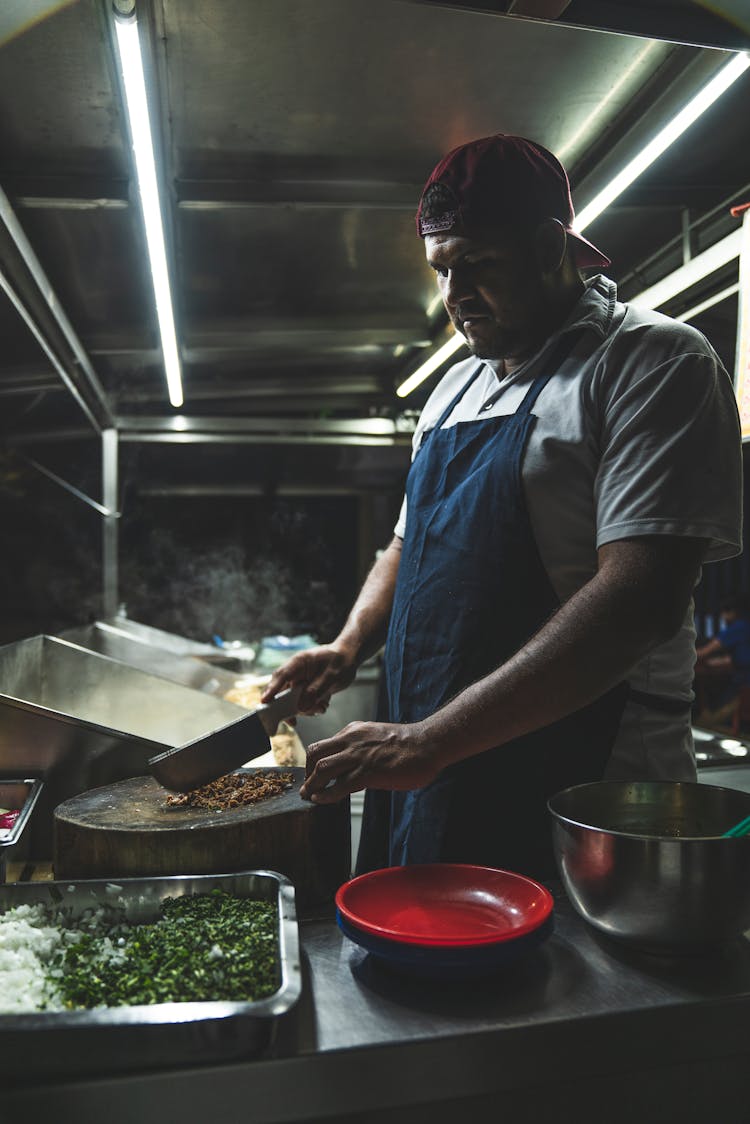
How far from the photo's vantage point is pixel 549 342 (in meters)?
1.89

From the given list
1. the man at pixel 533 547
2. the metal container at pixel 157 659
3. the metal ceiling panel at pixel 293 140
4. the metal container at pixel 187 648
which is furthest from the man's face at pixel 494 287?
the metal container at pixel 187 648

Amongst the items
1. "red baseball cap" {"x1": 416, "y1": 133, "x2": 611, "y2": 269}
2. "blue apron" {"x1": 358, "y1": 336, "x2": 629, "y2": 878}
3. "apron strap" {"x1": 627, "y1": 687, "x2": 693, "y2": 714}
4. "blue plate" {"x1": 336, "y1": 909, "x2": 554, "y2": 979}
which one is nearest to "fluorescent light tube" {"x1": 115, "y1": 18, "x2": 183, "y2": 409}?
"red baseball cap" {"x1": 416, "y1": 133, "x2": 611, "y2": 269}

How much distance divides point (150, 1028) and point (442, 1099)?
40cm

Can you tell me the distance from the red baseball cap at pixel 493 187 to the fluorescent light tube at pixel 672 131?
0.68 m

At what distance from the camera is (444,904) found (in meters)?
1.40

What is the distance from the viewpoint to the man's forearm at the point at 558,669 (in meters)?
1.47

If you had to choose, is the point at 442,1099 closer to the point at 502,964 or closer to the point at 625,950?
the point at 502,964

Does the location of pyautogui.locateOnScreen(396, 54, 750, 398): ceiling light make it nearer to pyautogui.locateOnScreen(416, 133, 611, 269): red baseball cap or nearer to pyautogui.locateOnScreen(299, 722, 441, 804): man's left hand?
pyautogui.locateOnScreen(416, 133, 611, 269): red baseball cap

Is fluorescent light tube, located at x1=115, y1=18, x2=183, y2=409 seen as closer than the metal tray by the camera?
No

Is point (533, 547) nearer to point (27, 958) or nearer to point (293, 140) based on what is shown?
point (27, 958)

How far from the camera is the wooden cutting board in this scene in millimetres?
1505

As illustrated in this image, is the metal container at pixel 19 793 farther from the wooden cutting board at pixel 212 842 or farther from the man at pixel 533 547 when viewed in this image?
the man at pixel 533 547

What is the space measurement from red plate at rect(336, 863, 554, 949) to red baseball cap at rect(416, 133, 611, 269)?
1.37 metres

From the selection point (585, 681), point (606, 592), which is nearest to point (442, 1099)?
point (585, 681)
